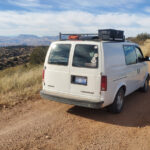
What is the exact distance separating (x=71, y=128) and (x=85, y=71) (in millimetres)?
1399

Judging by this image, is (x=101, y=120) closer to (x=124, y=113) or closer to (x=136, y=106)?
(x=124, y=113)

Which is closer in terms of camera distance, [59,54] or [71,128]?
[71,128]

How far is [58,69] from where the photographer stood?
16.4 ft

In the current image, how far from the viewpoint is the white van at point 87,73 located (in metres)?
4.52

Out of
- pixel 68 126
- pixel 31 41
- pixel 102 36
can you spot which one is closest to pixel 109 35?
pixel 102 36

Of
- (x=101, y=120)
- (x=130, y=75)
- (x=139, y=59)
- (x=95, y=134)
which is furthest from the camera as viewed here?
(x=139, y=59)

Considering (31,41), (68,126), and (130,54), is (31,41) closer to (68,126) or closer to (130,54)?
(130,54)

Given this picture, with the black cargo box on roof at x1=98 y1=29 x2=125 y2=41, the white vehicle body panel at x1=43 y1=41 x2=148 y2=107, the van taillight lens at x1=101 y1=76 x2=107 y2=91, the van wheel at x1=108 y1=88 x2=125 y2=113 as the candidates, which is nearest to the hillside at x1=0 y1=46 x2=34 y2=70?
the black cargo box on roof at x1=98 y1=29 x2=125 y2=41

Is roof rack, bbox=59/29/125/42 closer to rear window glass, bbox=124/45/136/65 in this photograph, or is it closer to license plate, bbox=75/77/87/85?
rear window glass, bbox=124/45/136/65

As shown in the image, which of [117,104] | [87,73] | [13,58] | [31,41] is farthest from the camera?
[31,41]

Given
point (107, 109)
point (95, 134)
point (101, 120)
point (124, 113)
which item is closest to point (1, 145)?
point (95, 134)

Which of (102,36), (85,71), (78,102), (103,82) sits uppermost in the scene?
(102,36)

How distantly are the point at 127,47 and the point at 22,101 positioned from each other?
384 centimetres

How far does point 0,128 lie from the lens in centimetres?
432
